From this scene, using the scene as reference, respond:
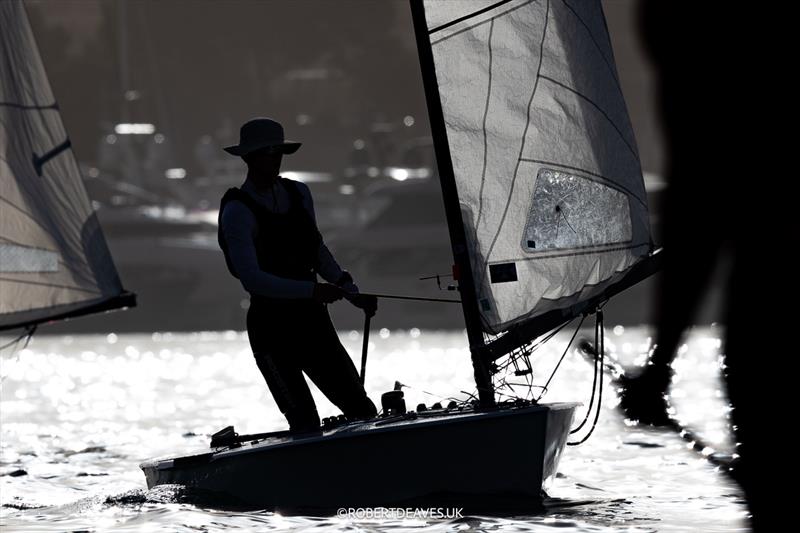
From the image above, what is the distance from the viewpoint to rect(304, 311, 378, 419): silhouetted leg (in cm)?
635

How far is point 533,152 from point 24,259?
4.07m

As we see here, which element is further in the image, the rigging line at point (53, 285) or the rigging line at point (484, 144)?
the rigging line at point (53, 285)

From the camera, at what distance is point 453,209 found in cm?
642

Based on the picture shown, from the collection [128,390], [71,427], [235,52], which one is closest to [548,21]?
[71,427]

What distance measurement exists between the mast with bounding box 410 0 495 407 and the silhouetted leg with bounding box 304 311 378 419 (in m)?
0.56

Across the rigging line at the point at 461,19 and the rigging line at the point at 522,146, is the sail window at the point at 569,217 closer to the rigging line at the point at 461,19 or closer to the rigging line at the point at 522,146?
the rigging line at the point at 522,146

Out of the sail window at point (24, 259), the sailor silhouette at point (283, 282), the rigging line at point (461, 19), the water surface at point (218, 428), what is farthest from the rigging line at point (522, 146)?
the sail window at point (24, 259)

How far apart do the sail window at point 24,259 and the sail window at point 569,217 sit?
395 centimetres

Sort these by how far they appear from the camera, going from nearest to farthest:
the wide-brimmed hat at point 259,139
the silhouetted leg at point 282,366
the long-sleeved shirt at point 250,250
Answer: the long-sleeved shirt at point 250,250, the wide-brimmed hat at point 259,139, the silhouetted leg at point 282,366

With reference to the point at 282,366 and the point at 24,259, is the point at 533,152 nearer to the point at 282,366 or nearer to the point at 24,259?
the point at 282,366

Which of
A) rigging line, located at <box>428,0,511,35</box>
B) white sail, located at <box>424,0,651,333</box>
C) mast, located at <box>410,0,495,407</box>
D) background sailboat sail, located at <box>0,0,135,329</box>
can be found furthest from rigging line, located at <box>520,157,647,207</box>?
background sailboat sail, located at <box>0,0,135,329</box>

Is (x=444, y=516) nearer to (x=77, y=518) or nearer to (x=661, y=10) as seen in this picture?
(x=77, y=518)

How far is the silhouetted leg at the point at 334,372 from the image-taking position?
635 centimetres

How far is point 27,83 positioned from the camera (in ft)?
31.6
